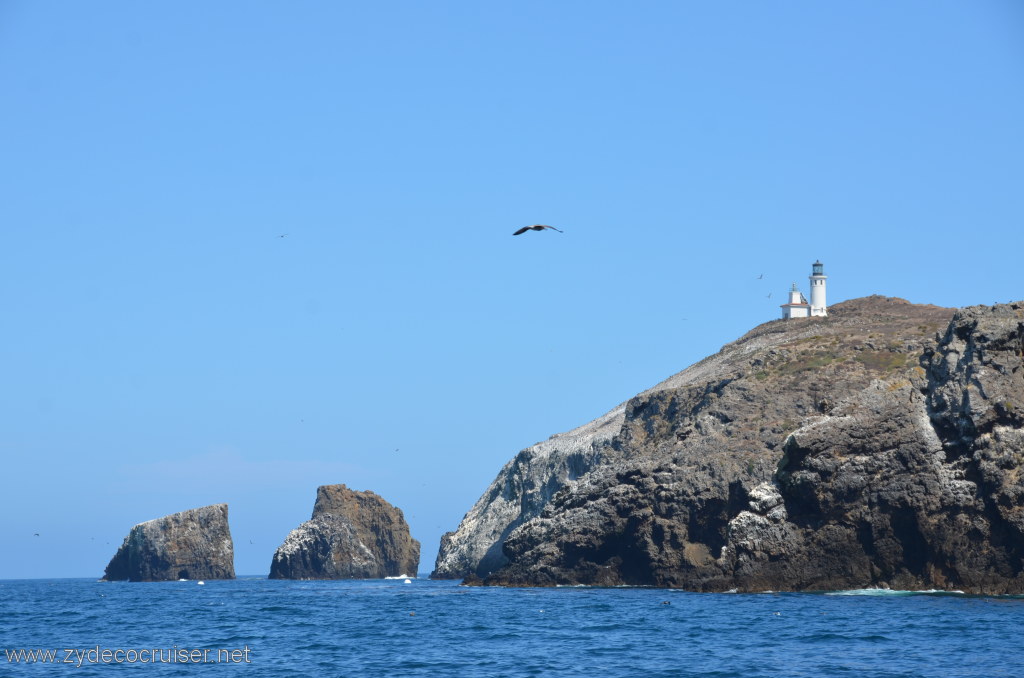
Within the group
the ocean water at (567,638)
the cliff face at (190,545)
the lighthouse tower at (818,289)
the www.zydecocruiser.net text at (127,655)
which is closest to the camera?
the ocean water at (567,638)

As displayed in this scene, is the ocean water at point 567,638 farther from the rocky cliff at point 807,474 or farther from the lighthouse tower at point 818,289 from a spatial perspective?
the lighthouse tower at point 818,289

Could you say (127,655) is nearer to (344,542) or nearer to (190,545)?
(344,542)

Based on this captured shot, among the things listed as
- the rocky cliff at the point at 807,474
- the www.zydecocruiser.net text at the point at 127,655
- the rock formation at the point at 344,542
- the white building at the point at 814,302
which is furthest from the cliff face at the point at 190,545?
the www.zydecocruiser.net text at the point at 127,655

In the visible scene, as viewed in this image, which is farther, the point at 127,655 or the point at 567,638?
the point at 567,638

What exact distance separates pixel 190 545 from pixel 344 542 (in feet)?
74.5

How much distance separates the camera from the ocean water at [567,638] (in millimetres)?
42281

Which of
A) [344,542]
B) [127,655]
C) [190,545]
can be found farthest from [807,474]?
[190,545]

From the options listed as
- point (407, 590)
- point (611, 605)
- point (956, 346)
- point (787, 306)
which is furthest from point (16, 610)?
point (787, 306)

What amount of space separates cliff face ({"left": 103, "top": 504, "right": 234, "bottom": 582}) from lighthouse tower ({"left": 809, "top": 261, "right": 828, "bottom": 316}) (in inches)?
3052

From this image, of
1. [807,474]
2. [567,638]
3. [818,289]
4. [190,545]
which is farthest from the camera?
[190,545]

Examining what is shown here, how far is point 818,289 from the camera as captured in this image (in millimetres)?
126688

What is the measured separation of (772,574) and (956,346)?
1633 cm

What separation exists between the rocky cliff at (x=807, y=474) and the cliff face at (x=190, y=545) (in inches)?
1955

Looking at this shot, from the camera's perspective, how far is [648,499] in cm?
8512
